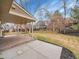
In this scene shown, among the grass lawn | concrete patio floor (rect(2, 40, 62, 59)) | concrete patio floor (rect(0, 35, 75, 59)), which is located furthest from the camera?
the grass lawn

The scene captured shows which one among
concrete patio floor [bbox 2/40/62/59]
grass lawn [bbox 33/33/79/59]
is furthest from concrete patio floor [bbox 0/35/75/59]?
grass lawn [bbox 33/33/79/59]

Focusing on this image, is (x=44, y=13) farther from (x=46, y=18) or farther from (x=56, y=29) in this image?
(x=56, y=29)

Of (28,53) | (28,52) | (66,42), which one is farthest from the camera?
(66,42)

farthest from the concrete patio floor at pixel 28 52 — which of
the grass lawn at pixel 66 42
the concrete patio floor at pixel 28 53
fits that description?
the grass lawn at pixel 66 42

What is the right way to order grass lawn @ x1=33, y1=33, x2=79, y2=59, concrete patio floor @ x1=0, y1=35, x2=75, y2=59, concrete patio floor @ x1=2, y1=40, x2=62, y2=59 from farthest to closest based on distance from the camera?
grass lawn @ x1=33, y1=33, x2=79, y2=59
concrete patio floor @ x1=0, y1=35, x2=75, y2=59
concrete patio floor @ x1=2, y1=40, x2=62, y2=59

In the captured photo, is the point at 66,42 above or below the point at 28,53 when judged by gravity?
below

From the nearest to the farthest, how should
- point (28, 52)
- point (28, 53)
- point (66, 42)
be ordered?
point (28, 53) < point (28, 52) < point (66, 42)

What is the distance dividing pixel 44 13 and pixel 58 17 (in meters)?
4.74

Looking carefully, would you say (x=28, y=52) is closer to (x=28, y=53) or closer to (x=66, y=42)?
(x=28, y=53)

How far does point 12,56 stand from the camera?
18.8 ft

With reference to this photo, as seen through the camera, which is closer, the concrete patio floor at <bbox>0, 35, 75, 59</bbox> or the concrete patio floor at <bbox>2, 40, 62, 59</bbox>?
the concrete patio floor at <bbox>2, 40, 62, 59</bbox>

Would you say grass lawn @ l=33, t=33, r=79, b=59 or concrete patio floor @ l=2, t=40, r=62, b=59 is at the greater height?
Result: concrete patio floor @ l=2, t=40, r=62, b=59

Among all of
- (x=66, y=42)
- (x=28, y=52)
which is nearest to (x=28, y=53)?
(x=28, y=52)

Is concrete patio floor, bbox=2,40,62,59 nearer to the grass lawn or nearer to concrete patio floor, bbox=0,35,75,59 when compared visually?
concrete patio floor, bbox=0,35,75,59
